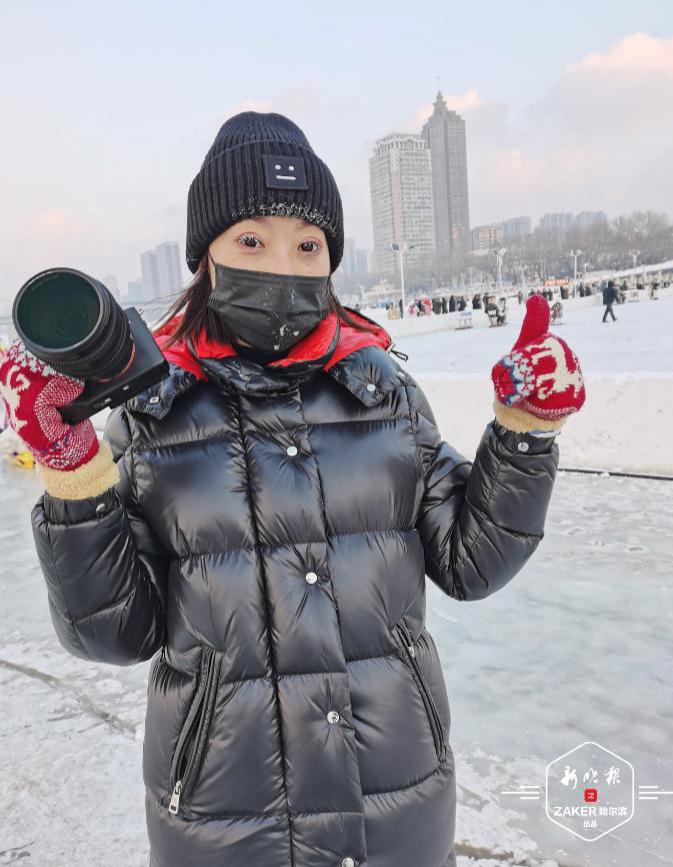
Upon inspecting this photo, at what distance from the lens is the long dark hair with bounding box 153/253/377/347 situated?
4.07 feet

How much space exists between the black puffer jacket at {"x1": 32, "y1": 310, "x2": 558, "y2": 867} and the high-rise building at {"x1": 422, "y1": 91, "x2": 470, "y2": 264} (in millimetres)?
109736

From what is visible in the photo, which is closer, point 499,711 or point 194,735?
point 194,735

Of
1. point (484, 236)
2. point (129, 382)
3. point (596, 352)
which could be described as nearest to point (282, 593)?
point (129, 382)

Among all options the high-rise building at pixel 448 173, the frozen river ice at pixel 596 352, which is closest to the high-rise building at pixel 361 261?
the high-rise building at pixel 448 173

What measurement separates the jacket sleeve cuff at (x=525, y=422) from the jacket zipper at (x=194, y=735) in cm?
64

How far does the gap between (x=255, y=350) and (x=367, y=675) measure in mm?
628

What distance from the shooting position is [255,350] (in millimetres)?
1231

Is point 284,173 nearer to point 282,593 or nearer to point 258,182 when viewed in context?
point 258,182

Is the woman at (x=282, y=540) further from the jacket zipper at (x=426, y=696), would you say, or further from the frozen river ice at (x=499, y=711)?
the frozen river ice at (x=499, y=711)

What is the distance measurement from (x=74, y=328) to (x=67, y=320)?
0.05 ft

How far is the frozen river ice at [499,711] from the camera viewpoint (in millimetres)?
1908

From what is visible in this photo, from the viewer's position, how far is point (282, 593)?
1062mm

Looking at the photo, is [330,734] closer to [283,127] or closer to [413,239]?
[283,127]

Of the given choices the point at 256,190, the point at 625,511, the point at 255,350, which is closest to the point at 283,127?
the point at 256,190
